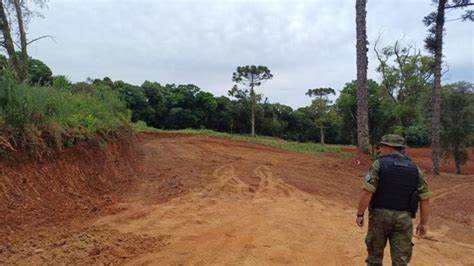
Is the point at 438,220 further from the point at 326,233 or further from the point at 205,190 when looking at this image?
the point at 205,190

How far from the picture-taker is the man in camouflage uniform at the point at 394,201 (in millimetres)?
4176

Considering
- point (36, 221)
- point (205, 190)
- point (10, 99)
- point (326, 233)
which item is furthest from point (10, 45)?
point (326, 233)

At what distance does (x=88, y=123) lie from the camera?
8.30 m

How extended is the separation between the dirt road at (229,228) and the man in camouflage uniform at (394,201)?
0.75m

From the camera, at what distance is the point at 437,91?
17.7 meters

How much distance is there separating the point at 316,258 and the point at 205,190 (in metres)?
3.94

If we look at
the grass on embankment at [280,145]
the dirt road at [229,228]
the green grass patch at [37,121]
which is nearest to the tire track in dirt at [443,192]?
the dirt road at [229,228]

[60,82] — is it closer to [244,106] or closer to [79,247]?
[79,247]

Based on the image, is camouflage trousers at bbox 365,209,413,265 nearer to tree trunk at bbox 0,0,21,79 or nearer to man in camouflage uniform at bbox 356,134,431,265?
man in camouflage uniform at bbox 356,134,431,265

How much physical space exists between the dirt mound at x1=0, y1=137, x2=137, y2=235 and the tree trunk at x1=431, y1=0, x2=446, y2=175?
1350cm

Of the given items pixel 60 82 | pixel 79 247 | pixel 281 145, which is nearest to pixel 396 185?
pixel 79 247

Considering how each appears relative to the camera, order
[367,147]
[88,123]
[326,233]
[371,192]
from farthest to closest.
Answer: [367,147], [88,123], [326,233], [371,192]

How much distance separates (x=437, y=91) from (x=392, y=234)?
1530 cm

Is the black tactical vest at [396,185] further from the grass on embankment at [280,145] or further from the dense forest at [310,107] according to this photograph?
the grass on embankment at [280,145]
